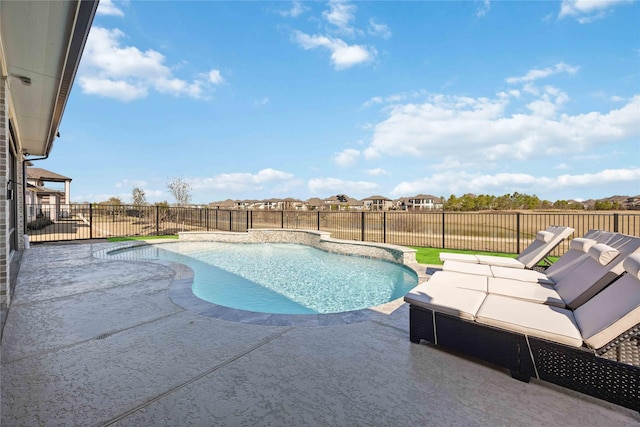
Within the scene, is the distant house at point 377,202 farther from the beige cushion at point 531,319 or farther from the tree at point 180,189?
the beige cushion at point 531,319

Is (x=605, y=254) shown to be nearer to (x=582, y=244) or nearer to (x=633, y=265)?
(x=633, y=265)

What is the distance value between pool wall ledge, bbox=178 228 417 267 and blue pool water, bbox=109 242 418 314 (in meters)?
0.25

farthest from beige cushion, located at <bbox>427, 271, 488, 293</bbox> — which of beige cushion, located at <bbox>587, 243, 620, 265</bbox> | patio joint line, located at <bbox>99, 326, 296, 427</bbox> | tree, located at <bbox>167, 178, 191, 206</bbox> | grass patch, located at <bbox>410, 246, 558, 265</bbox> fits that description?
tree, located at <bbox>167, 178, 191, 206</bbox>

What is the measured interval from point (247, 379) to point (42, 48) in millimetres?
4409

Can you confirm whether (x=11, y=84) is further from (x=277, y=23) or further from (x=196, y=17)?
(x=277, y=23)

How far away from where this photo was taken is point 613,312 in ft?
6.12

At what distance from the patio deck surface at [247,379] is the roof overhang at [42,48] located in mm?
3042

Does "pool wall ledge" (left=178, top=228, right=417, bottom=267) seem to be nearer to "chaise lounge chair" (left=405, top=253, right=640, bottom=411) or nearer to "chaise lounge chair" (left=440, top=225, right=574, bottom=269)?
"chaise lounge chair" (left=440, top=225, right=574, bottom=269)

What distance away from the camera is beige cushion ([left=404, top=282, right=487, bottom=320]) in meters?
2.32

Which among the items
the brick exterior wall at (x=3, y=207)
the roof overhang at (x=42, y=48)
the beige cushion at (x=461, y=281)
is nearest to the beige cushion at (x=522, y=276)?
the beige cushion at (x=461, y=281)

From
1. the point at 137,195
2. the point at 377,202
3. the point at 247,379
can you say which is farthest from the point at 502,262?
the point at 377,202

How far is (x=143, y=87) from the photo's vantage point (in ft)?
46.5

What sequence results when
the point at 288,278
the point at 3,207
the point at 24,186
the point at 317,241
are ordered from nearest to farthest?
the point at 3,207 → the point at 288,278 → the point at 24,186 → the point at 317,241

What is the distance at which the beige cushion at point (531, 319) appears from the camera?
73.9 inches
